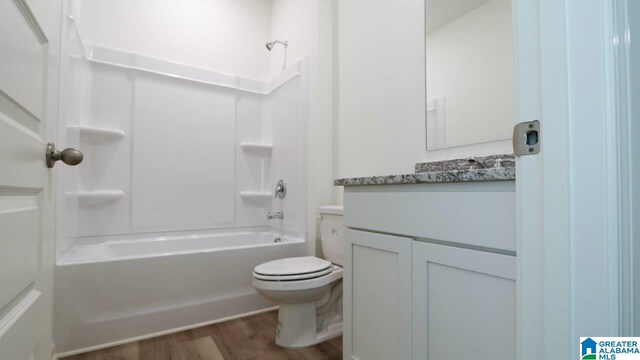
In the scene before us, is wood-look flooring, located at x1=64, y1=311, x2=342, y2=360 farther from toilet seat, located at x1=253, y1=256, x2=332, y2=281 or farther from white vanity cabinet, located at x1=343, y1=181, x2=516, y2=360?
white vanity cabinet, located at x1=343, y1=181, x2=516, y2=360

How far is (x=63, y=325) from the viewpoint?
5.06 ft

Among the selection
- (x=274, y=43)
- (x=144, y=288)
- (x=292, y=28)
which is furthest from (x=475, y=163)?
(x=274, y=43)

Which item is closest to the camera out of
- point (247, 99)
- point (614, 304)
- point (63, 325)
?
point (614, 304)

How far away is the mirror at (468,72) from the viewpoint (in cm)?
128

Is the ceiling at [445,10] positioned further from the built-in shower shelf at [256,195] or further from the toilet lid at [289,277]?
the built-in shower shelf at [256,195]

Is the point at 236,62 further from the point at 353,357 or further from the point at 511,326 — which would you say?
the point at 511,326

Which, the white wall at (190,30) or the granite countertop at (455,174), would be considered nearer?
the granite countertop at (455,174)

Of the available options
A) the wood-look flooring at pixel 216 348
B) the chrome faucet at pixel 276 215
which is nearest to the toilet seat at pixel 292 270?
the wood-look flooring at pixel 216 348

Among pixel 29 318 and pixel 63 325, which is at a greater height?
pixel 29 318

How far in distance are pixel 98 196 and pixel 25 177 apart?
187 centimetres

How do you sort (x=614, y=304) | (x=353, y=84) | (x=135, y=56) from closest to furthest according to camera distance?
(x=614, y=304) < (x=353, y=84) < (x=135, y=56)

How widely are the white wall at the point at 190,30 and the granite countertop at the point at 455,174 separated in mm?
2145

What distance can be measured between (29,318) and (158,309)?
1333 mm

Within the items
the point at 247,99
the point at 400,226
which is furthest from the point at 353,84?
the point at 400,226
